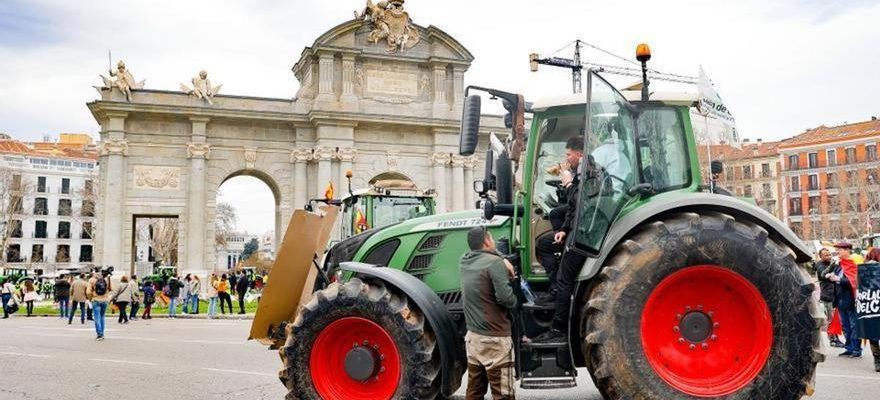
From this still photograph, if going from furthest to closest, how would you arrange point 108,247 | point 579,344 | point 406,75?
point 406,75, point 108,247, point 579,344

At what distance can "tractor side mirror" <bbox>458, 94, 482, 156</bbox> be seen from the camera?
5.45 m

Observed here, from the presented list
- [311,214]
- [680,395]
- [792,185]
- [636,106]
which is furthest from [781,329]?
[792,185]

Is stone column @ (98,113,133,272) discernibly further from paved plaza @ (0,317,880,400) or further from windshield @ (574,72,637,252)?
windshield @ (574,72,637,252)

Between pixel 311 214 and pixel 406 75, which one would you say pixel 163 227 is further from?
pixel 311 214

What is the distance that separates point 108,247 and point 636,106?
3193 centimetres

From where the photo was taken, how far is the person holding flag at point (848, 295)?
11.0 metres

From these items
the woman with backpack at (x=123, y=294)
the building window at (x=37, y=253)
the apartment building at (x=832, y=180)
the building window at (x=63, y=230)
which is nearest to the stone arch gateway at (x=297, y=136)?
the woman with backpack at (x=123, y=294)

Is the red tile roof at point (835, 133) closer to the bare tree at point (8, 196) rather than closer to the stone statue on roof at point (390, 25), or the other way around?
the stone statue on roof at point (390, 25)

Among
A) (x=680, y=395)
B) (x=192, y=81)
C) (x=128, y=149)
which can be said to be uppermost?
(x=192, y=81)

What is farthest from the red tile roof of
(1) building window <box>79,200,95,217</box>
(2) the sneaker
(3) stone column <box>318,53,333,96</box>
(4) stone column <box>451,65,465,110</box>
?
(1) building window <box>79,200,95,217</box>

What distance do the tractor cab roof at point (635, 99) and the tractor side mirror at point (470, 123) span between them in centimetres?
75

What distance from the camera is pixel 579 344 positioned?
541 cm

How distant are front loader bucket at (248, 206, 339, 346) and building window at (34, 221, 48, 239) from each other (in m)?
93.0

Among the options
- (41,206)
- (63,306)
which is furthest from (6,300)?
(41,206)
